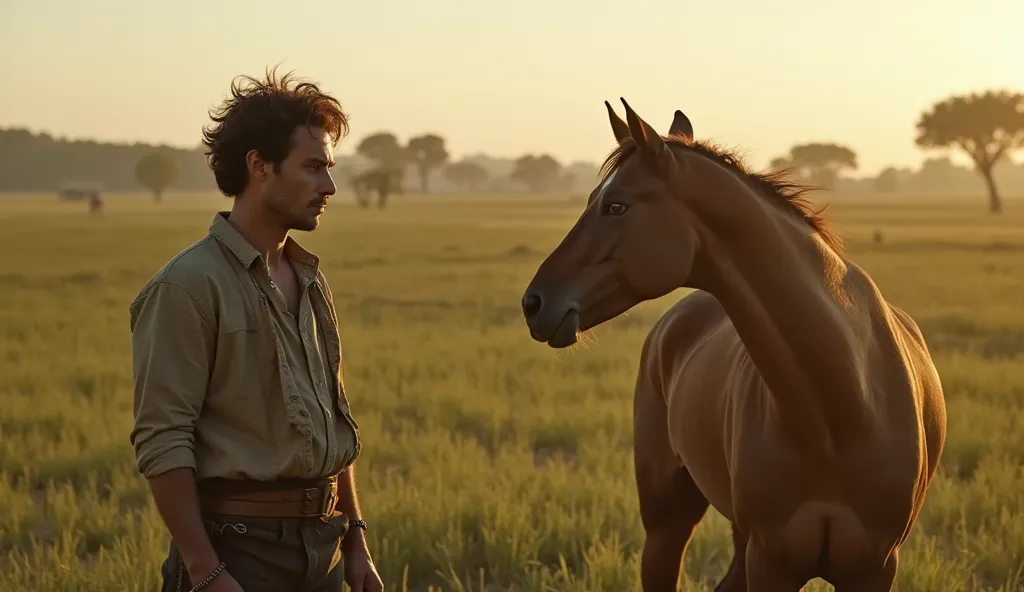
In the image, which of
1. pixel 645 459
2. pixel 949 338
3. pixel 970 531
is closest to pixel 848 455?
pixel 645 459

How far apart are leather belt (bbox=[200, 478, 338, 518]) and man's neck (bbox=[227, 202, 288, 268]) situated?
0.61 metres

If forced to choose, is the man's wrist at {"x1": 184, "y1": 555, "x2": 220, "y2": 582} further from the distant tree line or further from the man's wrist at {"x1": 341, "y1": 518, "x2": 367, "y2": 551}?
the distant tree line

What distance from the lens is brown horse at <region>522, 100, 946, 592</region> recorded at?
2.96 metres

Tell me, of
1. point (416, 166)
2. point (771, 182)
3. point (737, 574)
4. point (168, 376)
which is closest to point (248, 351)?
point (168, 376)

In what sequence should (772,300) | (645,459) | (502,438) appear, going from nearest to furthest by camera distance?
1. (772,300)
2. (645,459)
3. (502,438)

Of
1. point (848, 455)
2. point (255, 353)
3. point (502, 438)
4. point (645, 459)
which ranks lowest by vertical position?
point (502, 438)

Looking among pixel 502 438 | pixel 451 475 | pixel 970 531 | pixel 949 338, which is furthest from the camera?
pixel 949 338

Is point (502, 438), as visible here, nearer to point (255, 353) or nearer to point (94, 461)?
point (94, 461)

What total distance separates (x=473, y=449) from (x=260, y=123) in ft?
16.7

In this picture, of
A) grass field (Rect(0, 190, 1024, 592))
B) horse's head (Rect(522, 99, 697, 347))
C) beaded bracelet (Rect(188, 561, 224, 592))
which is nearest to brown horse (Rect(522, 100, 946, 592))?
horse's head (Rect(522, 99, 697, 347))

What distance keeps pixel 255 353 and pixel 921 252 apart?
30461mm

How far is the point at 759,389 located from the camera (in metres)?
3.31

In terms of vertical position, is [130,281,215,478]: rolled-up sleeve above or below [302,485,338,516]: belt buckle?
above

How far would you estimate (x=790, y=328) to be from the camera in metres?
3.03
